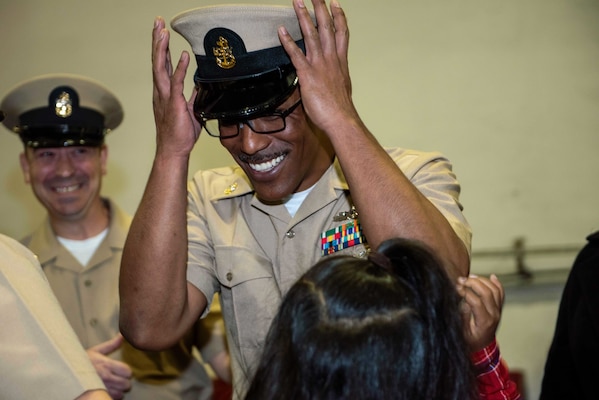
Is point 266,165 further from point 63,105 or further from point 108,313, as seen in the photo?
point 63,105

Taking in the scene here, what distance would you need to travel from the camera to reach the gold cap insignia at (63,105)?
9.75ft

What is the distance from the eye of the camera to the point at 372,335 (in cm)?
114

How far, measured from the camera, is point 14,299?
1.54 m

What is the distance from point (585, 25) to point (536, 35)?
0.20 metres

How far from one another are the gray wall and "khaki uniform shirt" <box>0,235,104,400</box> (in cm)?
225

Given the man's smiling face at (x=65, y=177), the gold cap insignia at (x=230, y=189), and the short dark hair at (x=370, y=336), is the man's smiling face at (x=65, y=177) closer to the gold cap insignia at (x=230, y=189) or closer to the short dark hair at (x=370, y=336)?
the gold cap insignia at (x=230, y=189)

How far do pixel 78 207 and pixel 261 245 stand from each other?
44.9 inches

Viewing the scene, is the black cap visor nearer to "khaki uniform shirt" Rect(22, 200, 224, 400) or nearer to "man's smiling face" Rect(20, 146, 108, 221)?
"khaki uniform shirt" Rect(22, 200, 224, 400)

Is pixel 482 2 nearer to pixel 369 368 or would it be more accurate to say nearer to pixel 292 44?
pixel 292 44

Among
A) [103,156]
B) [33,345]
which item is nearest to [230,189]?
[33,345]

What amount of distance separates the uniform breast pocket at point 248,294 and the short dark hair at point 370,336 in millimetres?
648

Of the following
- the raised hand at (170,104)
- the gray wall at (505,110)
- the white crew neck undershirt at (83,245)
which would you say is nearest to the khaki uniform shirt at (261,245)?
the raised hand at (170,104)

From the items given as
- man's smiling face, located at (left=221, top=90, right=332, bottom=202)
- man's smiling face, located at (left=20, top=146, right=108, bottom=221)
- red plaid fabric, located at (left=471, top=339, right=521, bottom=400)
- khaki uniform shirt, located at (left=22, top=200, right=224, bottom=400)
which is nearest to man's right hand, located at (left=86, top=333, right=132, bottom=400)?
khaki uniform shirt, located at (left=22, top=200, right=224, bottom=400)

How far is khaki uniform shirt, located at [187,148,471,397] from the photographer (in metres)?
1.91
